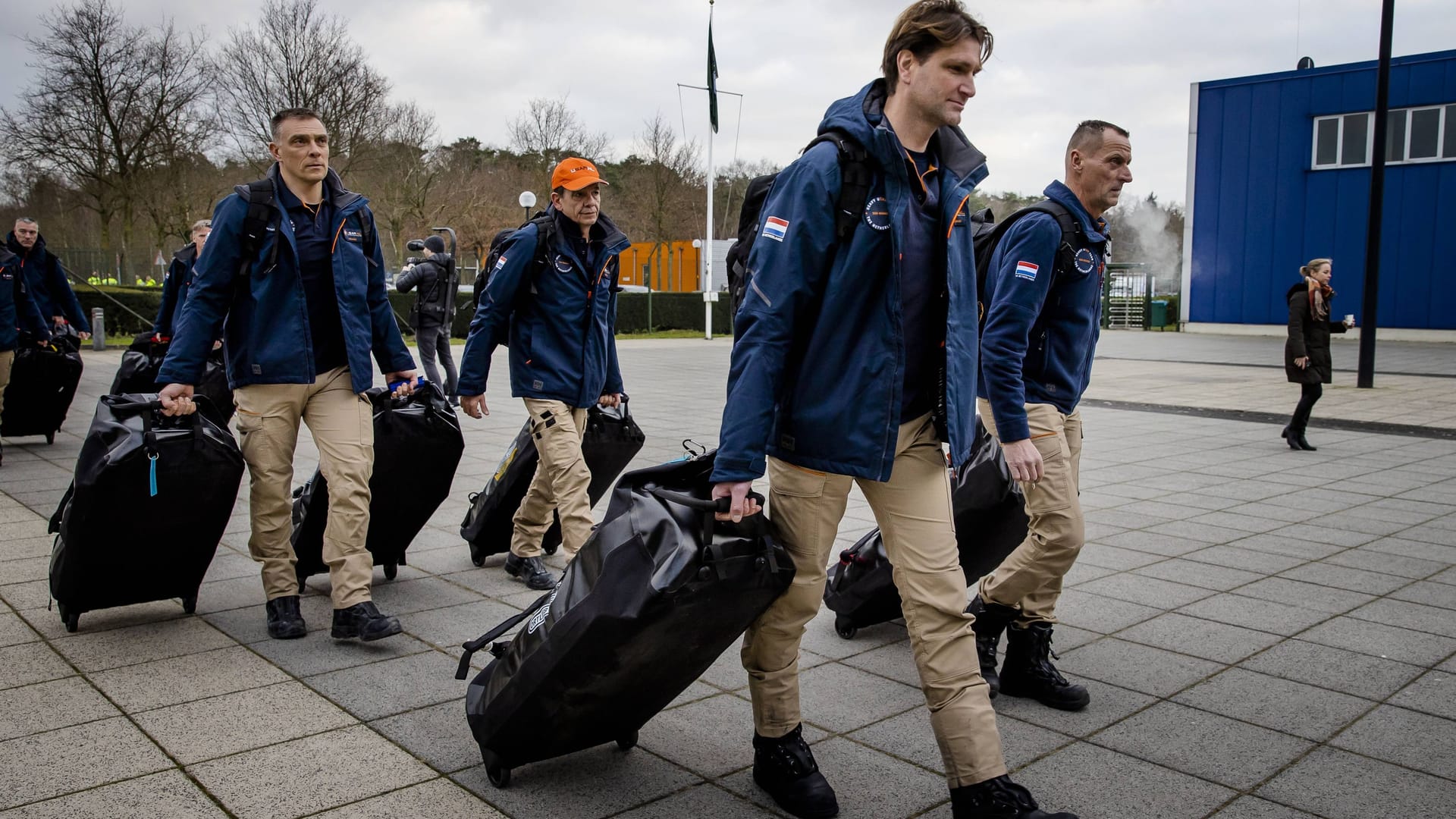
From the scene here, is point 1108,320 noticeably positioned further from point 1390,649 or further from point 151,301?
point 1390,649

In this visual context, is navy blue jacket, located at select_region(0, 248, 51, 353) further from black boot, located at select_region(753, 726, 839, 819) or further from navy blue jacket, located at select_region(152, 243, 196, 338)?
black boot, located at select_region(753, 726, 839, 819)

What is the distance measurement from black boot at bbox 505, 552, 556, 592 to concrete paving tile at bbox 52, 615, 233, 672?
4.39 feet

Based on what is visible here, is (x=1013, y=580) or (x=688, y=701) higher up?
(x=1013, y=580)

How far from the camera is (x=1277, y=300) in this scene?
1177 inches

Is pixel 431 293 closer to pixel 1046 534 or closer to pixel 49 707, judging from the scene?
pixel 49 707

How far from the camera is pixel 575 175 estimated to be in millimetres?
5148

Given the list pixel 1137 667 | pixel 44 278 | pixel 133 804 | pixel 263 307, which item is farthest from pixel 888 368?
pixel 44 278

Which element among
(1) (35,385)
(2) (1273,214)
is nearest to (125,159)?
(1) (35,385)

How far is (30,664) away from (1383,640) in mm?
5145

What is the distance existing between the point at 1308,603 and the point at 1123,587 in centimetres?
78

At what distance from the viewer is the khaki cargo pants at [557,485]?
16.4ft

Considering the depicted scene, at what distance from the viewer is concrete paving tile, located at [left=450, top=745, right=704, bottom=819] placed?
2973 mm

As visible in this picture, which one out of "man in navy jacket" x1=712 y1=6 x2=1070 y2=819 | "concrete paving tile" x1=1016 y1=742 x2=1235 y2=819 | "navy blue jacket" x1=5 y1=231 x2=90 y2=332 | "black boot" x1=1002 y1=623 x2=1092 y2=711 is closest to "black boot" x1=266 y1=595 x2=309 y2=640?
"man in navy jacket" x1=712 y1=6 x2=1070 y2=819

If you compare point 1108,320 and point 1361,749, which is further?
point 1108,320
